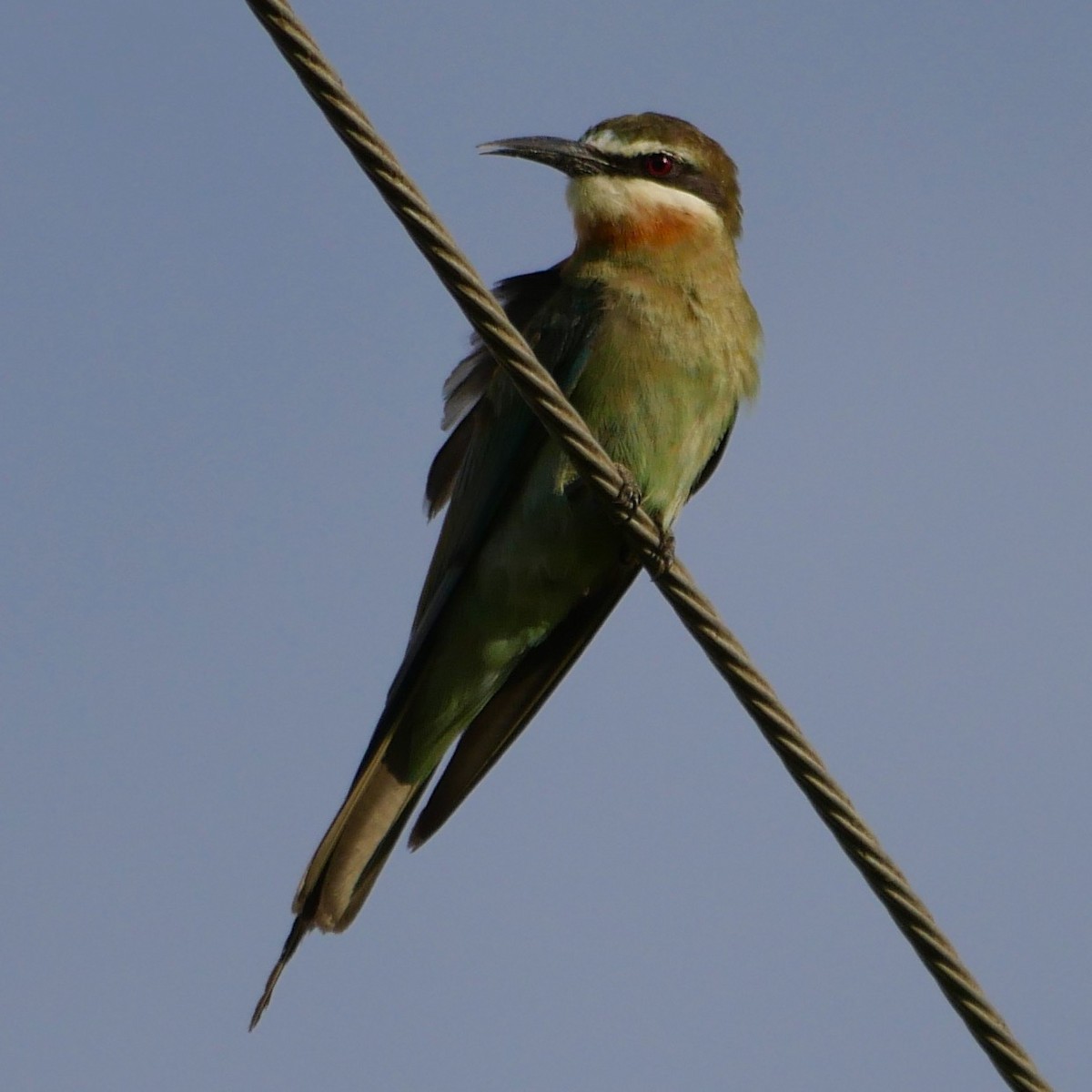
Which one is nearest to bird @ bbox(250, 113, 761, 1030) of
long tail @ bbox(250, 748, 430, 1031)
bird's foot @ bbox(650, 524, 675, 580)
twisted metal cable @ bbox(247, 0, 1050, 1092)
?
long tail @ bbox(250, 748, 430, 1031)

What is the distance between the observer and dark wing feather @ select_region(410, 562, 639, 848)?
15.0 feet

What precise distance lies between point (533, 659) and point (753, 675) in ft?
5.90

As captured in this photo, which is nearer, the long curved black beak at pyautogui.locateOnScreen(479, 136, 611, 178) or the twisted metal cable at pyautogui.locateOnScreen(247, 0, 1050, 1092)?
the twisted metal cable at pyautogui.locateOnScreen(247, 0, 1050, 1092)

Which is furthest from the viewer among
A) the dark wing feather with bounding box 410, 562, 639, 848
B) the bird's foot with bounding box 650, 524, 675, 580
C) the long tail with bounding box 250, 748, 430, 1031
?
the dark wing feather with bounding box 410, 562, 639, 848

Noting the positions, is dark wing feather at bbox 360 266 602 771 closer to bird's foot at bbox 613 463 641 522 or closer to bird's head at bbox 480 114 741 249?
bird's head at bbox 480 114 741 249

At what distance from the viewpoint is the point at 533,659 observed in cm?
477

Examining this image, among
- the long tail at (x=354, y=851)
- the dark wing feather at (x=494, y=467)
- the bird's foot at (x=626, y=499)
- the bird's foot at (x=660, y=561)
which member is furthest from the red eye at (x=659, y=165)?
the long tail at (x=354, y=851)

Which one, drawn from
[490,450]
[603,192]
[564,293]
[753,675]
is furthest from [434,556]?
[753,675]

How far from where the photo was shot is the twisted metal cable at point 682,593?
2.49m

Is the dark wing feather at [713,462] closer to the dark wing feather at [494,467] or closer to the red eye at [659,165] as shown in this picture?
the dark wing feather at [494,467]

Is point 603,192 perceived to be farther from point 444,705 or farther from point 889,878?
point 889,878

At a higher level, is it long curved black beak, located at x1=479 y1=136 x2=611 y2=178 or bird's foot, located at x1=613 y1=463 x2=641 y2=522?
long curved black beak, located at x1=479 y1=136 x2=611 y2=178

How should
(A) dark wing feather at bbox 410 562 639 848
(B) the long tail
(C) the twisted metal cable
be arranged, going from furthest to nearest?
1. (A) dark wing feather at bbox 410 562 639 848
2. (B) the long tail
3. (C) the twisted metal cable

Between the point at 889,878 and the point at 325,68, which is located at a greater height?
the point at 325,68
